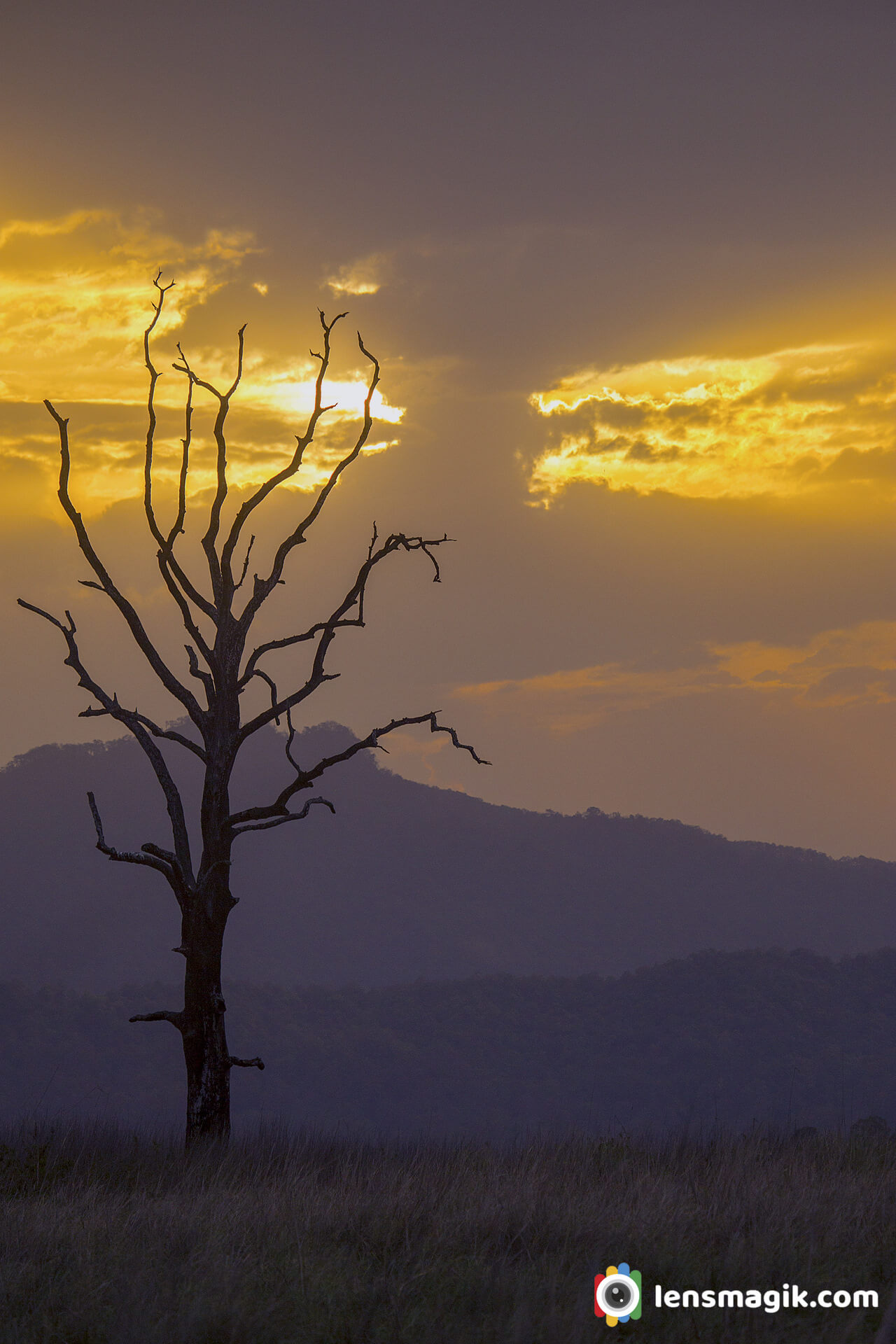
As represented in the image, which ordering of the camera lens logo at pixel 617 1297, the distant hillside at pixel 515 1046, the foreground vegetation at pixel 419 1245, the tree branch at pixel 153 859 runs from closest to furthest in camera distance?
the foreground vegetation at pixel 419 1245 → the camera lens logo at pixel 617 1297 → the tree branch at pixel 153 859 → the distant hillside at pixel 515 1046

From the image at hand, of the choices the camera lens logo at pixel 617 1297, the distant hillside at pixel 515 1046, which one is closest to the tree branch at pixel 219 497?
the camera lens logo at pixel 617 1297

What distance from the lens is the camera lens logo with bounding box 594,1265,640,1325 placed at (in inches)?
294

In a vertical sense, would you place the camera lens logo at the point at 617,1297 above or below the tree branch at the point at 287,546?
below

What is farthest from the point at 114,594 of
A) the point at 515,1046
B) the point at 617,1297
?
the point at 515,1046

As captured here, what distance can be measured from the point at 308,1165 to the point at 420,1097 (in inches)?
6588

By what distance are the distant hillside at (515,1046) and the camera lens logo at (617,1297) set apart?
14630cm

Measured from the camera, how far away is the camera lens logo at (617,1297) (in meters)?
7.47

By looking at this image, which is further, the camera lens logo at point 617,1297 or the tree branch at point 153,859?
the tree branch at point 153,859

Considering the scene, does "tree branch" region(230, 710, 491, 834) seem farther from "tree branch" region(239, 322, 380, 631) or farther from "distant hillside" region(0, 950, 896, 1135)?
"distant hillside" region(0, 950, 896, 1135)

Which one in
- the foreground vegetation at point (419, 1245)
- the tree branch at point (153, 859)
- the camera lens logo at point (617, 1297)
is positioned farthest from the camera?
the tree branch at point (153, 859)

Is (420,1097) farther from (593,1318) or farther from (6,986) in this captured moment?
(593,1318)

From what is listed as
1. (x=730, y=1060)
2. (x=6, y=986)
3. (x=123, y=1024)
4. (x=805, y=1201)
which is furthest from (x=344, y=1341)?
(x=6, y=986)

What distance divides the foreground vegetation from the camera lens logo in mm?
81

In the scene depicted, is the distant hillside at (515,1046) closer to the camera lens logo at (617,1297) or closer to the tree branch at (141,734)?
the tree branch at (141,734)
